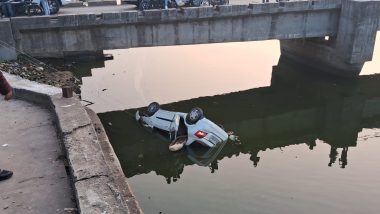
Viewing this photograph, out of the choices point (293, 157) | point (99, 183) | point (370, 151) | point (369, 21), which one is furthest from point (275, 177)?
point (369, 21)

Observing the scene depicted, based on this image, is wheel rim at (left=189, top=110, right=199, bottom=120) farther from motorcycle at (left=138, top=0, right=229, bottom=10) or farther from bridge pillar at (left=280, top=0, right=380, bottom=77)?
bridge pillar at (left=280, top=0, right=380, bottom=77)

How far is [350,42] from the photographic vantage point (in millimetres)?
19297

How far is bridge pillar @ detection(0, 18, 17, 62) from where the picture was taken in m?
15.4

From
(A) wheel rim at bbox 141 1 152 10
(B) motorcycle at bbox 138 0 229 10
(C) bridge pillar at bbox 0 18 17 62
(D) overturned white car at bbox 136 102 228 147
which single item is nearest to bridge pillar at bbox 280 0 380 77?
(B) motorcycle at bbox 138 0 229 10

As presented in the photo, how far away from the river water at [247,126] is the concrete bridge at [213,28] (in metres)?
2.24

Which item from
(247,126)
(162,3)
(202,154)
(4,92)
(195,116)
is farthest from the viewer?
(162,3)

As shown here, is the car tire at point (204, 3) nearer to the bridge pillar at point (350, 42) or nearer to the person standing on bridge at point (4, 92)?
the bridge pillar at point (350, 42)

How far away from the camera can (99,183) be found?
570cm

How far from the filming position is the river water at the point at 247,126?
10.0 meters

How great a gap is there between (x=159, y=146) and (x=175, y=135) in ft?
2.36

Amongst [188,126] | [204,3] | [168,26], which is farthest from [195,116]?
[204,3]

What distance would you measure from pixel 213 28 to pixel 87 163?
42.5 ft

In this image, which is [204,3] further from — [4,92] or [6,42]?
[4,92]

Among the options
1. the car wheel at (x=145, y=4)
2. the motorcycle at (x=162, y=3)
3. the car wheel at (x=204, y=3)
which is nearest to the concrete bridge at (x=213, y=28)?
the motorcycle at (x=162, y=3)
